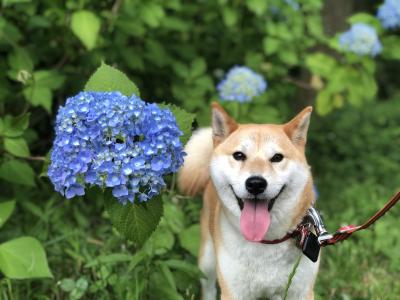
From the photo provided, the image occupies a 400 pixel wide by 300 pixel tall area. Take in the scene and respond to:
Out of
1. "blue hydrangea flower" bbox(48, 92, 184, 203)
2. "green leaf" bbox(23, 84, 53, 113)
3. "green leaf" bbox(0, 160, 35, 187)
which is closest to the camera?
"blue hydrangea flower" bbox(48, 92, 184, 203)

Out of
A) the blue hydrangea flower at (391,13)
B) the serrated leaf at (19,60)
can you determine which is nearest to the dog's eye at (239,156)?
the serrated leaf at (19,60)

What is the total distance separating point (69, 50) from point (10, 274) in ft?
6.16

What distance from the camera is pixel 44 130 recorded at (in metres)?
5.09

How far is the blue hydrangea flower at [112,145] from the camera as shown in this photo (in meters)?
2.40

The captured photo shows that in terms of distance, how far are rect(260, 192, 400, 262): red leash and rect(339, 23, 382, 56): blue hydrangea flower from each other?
1.93m

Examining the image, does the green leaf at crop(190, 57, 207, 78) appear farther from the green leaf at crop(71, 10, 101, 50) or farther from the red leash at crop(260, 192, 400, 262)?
the red leash at crop(260, 192, 400, 262)

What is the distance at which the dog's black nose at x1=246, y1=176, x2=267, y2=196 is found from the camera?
2576 mm

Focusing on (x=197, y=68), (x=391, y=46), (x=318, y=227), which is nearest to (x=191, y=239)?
(x=318, y=227)

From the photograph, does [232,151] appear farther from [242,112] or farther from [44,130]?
[44,130]

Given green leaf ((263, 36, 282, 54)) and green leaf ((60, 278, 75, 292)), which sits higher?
green leaf ((263, 36, 282, 54))

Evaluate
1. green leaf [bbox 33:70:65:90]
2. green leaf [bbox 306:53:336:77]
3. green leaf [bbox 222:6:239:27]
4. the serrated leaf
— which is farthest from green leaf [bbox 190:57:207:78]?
the serrated leaf

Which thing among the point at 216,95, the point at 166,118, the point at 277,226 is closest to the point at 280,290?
the point at 277,226

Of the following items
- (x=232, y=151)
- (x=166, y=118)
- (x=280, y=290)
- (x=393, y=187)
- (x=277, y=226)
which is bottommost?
(x=393, y=187)

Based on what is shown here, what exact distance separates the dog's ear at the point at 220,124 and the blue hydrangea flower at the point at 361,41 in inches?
73.3
